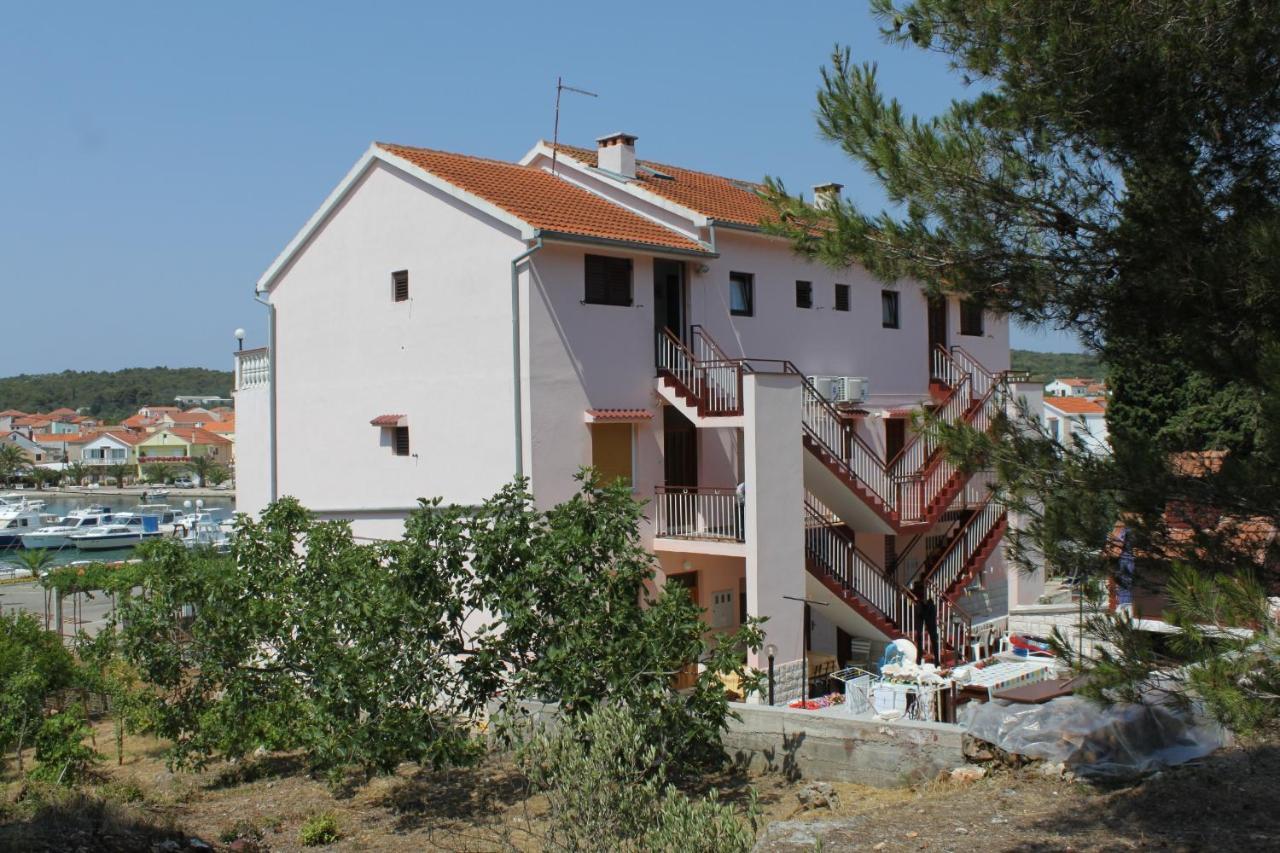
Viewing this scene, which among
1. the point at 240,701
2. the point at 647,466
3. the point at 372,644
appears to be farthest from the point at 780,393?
the point at 240,701

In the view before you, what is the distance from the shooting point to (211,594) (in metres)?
15.8

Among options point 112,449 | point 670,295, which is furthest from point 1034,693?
point 112,449

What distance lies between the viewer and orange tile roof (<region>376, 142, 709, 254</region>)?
19094mm

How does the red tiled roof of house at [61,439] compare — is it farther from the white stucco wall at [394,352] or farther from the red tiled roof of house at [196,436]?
the white stucco wall at [394,352]

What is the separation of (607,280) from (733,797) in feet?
30.3

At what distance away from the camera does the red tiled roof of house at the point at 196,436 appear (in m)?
145

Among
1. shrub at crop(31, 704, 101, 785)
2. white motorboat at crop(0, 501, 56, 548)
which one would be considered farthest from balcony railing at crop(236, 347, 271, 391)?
white motorboat at crop(0, 501, 56, 548)

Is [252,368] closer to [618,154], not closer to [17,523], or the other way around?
[618,154]

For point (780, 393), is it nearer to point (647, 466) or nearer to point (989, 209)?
point (647, 466)

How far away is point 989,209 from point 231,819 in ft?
A: 37.3

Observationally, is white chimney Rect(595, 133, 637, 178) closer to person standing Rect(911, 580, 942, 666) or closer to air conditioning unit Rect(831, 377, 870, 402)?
air conditioning unit Rect(831, 377, 870, 402)

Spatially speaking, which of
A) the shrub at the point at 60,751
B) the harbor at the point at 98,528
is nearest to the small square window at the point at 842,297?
the shrub at the point at 60,751

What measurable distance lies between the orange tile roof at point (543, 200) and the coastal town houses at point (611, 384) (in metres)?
0.08

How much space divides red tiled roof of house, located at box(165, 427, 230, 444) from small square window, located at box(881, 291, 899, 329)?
438 feet
